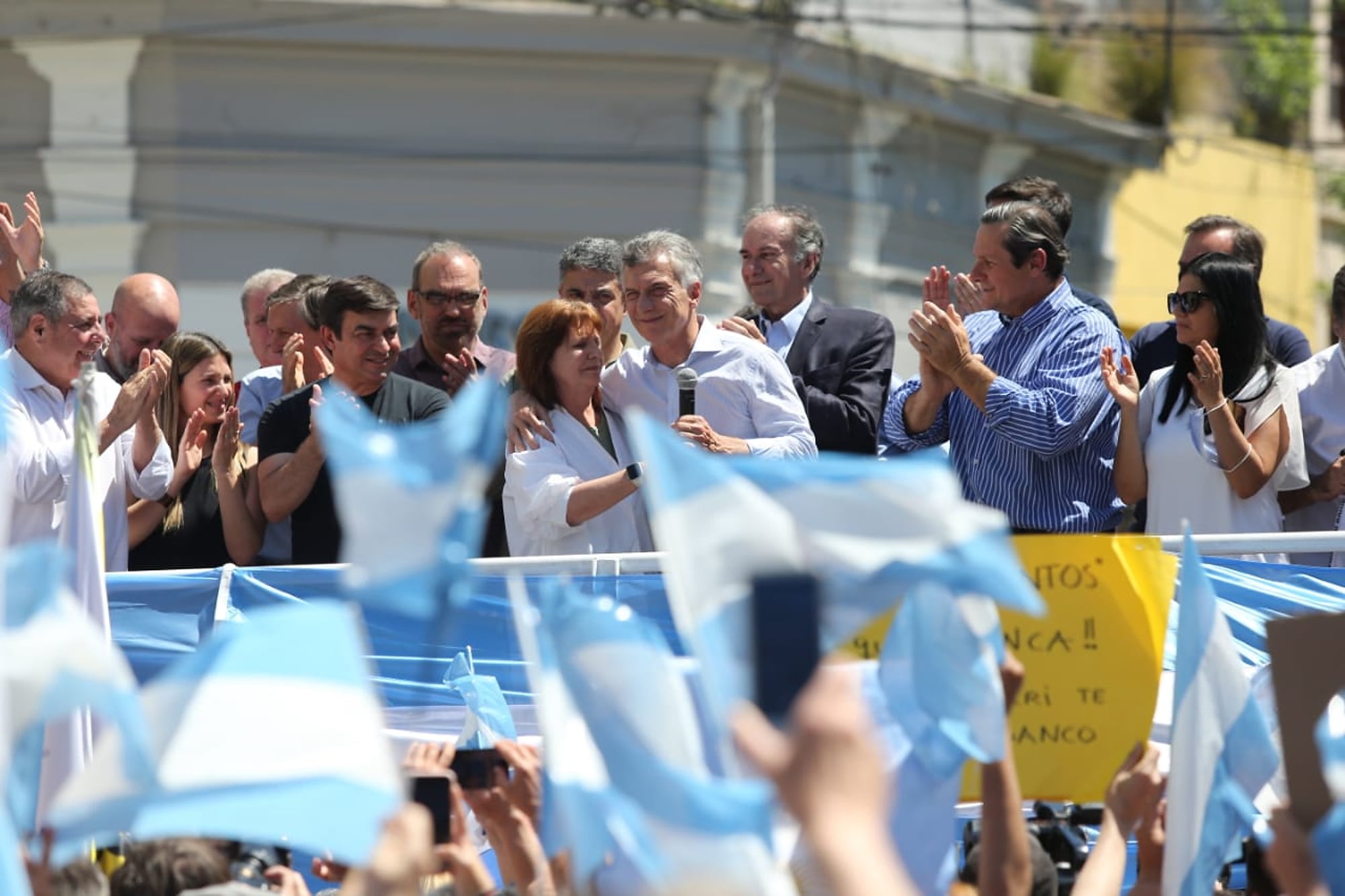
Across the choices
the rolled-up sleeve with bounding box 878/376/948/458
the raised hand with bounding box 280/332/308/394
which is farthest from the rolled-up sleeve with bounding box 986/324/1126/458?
the raised hand with bounding box 280/332/308/394

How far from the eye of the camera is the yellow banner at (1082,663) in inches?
191

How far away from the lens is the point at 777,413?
6.22 m

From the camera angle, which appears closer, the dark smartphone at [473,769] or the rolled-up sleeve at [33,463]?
the dark smartphone at [473,769]

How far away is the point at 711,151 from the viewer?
14.7 m

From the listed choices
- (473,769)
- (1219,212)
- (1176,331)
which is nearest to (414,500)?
(473,769)

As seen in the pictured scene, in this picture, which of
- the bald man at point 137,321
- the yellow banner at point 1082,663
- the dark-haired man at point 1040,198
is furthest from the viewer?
the bald man at point 137,321

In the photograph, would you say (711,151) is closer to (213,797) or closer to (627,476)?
(627,476)

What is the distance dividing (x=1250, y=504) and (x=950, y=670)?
2.76 m

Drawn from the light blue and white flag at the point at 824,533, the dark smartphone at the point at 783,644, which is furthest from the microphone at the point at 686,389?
the dark smartphone at the point at 783,644

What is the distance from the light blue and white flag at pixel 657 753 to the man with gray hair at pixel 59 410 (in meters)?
3.04

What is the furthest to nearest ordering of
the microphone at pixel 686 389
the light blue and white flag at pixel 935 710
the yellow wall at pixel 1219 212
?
the yellow wall at pixel 1219 212 < the microphone at pixel 686 389 < the light blue and white flag at pixel 935 710

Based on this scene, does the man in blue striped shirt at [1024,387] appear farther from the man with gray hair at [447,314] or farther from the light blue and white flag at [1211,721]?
the light blue and white flag at [1211,721]

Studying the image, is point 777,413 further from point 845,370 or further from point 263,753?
point 263,753

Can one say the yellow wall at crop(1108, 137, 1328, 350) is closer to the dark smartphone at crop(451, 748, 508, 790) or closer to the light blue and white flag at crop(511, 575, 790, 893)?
the dark smartphone at crop(451, 748, 508, 790)
